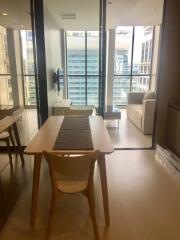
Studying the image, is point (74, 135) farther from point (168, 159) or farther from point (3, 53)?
point (168, 159)

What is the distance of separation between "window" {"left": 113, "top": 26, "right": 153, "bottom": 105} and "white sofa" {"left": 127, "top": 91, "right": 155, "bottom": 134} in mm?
1067

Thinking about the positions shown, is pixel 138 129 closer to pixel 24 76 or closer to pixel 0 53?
pixel 24 76

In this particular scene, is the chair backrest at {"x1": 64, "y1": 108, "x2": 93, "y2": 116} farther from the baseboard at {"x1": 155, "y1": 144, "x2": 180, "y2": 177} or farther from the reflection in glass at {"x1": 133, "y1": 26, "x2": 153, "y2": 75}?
the reflection in glass at {"x1": 133, "y1": 26, "x2": 153, "y2": 75}

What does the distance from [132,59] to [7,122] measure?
591cm

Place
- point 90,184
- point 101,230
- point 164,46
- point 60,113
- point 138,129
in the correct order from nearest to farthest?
1. point 90,184
2. point 101,230
3. point 164,46
4. point 60,113
5. point 138,129

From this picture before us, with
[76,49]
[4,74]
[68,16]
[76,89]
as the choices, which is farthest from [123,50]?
[4,74]

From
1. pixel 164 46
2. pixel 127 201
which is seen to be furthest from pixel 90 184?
pixel 164 46

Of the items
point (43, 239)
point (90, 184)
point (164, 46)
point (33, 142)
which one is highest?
point (164, 46)

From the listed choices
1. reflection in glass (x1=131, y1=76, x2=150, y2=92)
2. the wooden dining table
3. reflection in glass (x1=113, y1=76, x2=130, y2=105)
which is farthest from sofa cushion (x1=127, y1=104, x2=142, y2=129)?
the wooden dining table

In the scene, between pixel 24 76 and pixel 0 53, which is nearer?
pixel 0 53

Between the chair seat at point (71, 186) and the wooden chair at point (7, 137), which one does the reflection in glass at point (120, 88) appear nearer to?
the wooden chair at point (7, 137)

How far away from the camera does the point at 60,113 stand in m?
4.50

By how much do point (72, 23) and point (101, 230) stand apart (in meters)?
5.29

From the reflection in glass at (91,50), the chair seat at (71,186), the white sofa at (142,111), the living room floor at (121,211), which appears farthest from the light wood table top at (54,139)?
the reflection in glass at (91,50)
